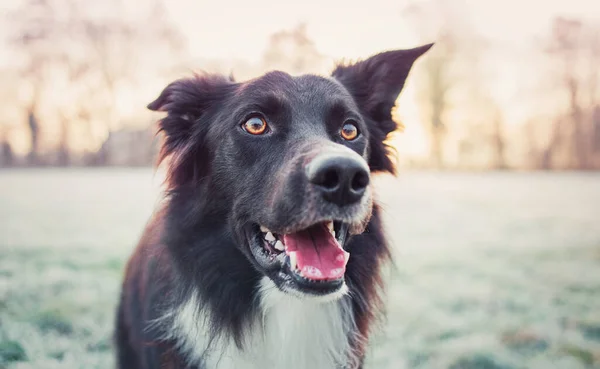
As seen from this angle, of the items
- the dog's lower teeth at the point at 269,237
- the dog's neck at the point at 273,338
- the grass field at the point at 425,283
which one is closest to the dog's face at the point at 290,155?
the dog's lower teeth at the point at 269,237

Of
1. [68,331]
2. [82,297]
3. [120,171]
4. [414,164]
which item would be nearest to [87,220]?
[82,297]

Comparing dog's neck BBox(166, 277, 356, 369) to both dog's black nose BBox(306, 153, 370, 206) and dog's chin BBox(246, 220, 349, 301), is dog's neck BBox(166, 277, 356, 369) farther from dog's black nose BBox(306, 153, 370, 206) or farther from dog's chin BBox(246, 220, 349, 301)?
dog's black nose BBox(306, 153, 370, 206)

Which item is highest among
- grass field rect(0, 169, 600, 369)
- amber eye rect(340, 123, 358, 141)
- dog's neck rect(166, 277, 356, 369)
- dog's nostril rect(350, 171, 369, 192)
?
amber eye rect(340, 123, 358, 141)

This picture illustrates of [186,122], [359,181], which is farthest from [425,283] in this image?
[359,181]

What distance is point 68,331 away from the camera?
4.45m

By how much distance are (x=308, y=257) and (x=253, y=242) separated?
17.0 inches

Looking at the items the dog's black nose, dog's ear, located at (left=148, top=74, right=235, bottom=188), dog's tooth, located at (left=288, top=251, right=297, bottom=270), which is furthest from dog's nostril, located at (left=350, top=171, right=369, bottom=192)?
dog's ear, located at (left=148, top=74, right=235, bottom=188)

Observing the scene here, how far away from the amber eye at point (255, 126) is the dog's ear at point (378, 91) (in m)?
0.88

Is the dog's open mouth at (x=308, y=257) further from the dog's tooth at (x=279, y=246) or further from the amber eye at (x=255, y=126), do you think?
the amber eye at (x=255, y=126)

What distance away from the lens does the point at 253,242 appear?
3055 millimetres

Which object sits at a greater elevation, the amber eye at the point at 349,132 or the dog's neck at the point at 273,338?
the amber eye at the point at 349,132

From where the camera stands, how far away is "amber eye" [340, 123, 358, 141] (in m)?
3.30

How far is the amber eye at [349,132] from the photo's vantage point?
10.8 feet

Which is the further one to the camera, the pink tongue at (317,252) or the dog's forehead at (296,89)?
the dog's forehead at (296,89)
